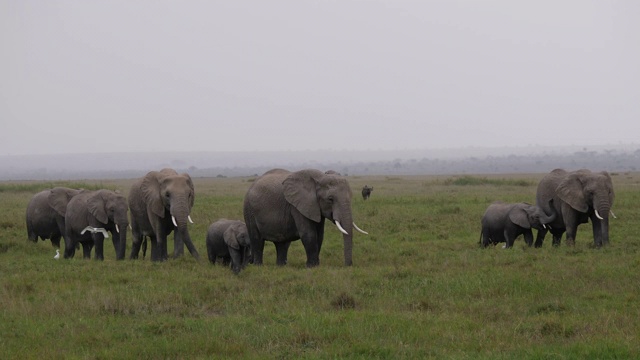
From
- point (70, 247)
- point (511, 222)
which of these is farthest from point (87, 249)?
point (511, 222)

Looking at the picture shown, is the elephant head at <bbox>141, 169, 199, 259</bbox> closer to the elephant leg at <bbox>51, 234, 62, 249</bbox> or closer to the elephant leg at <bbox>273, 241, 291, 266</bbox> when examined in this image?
the elephant leg at <bbox>273, 241, 291, 266</bbox>

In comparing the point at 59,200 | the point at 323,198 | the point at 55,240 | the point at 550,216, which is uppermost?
the point at 323,198

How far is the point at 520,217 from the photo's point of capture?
21406 mm

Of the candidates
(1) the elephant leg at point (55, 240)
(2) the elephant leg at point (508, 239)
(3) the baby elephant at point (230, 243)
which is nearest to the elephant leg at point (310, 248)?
(3) the baby elephant at point (230, 243)

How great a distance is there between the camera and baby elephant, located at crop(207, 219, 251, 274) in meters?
18.2

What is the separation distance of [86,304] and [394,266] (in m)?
6.74

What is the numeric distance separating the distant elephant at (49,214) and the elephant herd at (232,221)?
17 cm

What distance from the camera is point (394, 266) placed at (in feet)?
57.1

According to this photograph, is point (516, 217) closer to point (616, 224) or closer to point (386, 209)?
point (616, 224)

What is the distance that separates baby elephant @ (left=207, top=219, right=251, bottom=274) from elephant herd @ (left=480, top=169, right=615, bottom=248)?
6797 millimetres

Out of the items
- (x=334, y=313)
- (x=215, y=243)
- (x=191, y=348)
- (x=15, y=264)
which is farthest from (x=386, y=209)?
(x=191, y=348)

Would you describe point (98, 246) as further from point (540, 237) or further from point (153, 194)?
point (540, 237)

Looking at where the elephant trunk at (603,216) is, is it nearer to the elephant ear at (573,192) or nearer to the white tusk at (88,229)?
the elephant ear at (573,192)

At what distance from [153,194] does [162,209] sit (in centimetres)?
44
